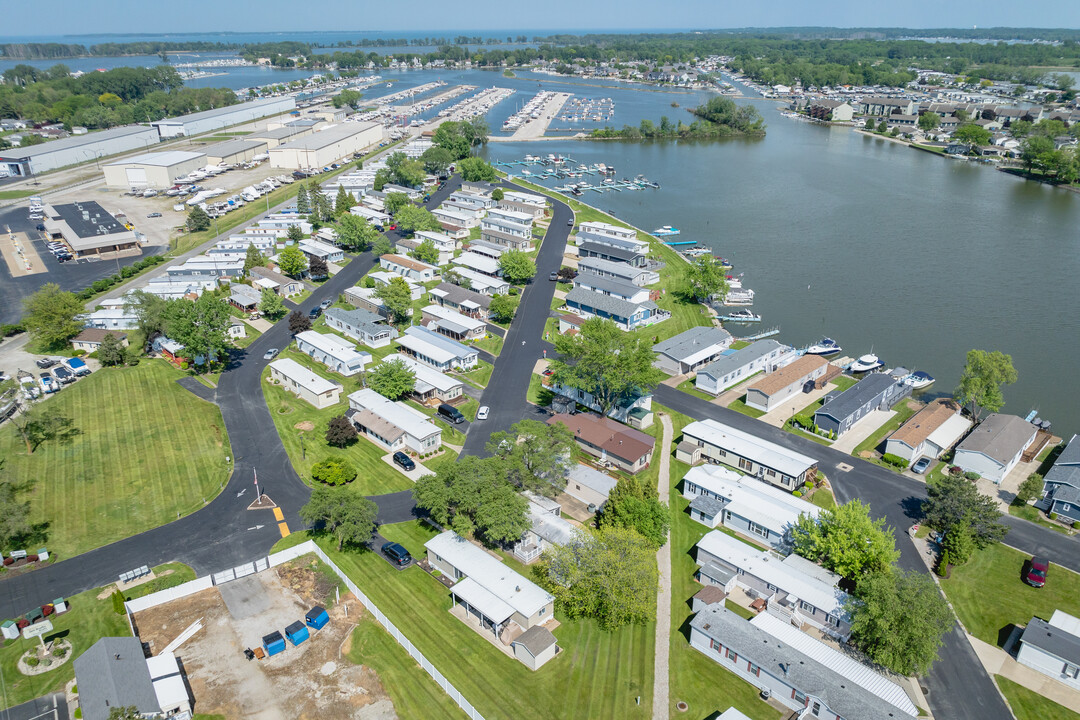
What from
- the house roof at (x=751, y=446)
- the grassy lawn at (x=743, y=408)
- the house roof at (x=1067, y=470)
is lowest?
the grassy lawn at (x=743, y=408)

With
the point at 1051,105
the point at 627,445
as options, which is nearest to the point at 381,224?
the point at 627,445

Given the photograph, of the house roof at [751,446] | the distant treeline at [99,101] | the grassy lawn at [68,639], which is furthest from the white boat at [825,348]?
the distant treeline at [99,101]

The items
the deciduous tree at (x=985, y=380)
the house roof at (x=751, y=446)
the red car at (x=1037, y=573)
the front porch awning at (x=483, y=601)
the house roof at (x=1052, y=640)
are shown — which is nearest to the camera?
the house roof at (x=1052, y=640)

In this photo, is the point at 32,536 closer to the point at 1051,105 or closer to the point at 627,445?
the point at 627,445

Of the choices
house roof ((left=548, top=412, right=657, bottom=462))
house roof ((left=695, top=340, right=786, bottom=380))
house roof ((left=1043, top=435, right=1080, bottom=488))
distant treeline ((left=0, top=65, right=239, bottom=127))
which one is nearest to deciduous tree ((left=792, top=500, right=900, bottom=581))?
house roof ((left=548, top=412, right=657, bottom=462))

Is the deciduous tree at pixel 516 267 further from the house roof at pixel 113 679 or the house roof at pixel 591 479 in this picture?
the house roof at pixel 113 679

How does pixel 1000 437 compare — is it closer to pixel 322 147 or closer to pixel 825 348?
pixel 825 348

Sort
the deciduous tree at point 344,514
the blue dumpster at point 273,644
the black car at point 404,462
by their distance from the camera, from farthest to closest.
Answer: the black car at point 404,462 < the deciduous tree at point 344,514 < the blue dumpster at point 273,644
